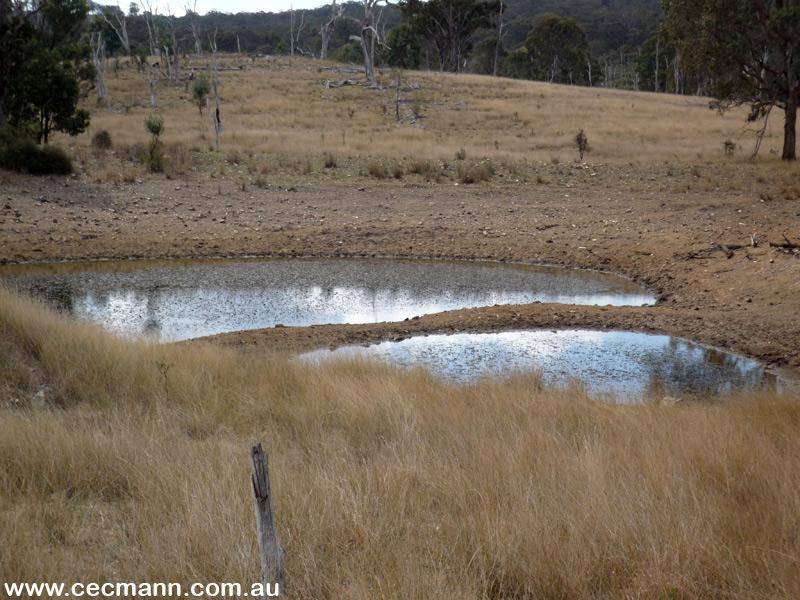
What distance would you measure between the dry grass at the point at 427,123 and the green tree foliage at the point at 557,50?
59.9ft

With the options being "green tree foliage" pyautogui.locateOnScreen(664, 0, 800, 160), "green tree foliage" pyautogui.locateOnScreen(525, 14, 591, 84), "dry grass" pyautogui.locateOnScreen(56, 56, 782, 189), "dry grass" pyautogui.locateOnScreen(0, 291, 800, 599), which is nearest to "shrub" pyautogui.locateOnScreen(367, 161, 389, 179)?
"dry grass" pyautogui.locateOnScreen(56, 56, 782, 189)

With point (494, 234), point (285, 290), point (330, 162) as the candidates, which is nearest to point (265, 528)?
point (285, 290)

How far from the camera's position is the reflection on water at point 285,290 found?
10.1 metres

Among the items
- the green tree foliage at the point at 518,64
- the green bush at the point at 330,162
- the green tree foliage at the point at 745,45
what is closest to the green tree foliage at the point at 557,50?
the green tree foliage at the point at 518,64

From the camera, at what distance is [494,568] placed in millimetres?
2986

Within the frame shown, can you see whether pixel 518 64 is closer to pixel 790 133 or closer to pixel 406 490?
pixel 790 133

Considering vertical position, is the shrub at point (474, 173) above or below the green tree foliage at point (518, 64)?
below

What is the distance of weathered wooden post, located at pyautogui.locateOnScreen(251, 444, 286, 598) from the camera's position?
256 centimetres

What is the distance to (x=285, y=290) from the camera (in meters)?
11.7

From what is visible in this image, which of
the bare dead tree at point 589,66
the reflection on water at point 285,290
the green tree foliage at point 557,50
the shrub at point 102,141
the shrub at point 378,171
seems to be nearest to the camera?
the reflection on water at point 285,290

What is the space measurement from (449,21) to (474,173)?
47.2 m

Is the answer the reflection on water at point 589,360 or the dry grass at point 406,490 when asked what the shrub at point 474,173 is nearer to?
the reflection on water at point 589,360

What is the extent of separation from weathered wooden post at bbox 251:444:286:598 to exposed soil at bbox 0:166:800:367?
5.65 meters

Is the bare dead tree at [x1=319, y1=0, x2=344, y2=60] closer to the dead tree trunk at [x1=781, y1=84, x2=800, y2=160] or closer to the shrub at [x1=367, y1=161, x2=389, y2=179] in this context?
the shrub at [x1=367, y1=161, x2=389, y2=179]
